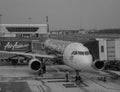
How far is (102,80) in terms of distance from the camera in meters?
23.5

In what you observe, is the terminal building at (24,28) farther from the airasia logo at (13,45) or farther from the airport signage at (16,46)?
the airasia logo at (13,45)

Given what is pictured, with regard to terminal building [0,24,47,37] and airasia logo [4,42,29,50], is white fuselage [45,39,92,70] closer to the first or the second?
airasia logo [4,42,29,50]

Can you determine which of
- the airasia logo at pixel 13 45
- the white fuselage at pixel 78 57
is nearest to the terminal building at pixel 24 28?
the airasia logo at pixel 13 45

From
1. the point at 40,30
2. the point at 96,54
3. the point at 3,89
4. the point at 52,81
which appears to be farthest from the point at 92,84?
the point at 40,30

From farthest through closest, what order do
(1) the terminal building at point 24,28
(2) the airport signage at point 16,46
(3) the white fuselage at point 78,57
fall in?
(1) the terminal building at point 24,28 < (2) the airport signage at point 16,46 < (3) the white fuselage at point 78,57

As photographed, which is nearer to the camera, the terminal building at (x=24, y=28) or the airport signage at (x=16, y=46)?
the airport signage at (x=16, y=46)

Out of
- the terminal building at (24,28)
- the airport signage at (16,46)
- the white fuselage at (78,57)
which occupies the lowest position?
the white fuselage at (78,57)

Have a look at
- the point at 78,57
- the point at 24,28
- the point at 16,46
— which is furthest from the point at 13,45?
the point at 24,28

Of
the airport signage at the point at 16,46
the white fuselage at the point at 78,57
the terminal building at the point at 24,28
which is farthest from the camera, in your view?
the terminal building at the point at 24,28

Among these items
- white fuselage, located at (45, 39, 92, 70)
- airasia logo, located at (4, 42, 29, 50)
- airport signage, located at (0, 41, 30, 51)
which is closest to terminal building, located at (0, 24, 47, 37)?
airport signage, located at (0, 41, 30, 51)

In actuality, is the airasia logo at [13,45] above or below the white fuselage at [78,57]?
above

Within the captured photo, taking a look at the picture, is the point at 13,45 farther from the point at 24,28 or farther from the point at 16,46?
the point at 24,28

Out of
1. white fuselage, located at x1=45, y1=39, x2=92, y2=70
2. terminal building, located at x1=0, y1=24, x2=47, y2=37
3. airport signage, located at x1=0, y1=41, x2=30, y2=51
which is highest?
terminal building, located at x1=0, y1=24, x2=47, y2=37

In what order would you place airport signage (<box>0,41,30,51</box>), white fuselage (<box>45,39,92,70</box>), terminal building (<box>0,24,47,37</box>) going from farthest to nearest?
terminal building (<box>0,24,47,37</box>) < airport signage (<box>0,41,30,51</box>) < white fuselage (<box>45,39,92,70</box>)
